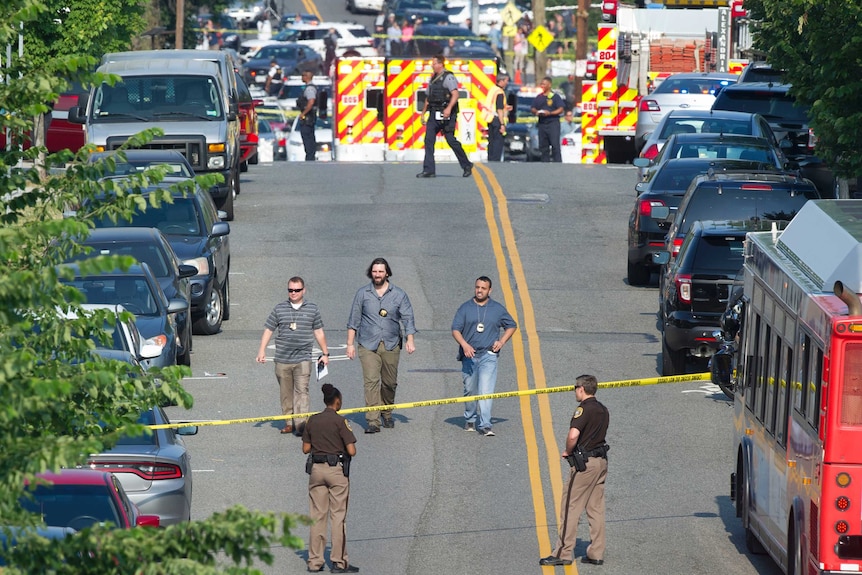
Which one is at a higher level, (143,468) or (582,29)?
(143,468)

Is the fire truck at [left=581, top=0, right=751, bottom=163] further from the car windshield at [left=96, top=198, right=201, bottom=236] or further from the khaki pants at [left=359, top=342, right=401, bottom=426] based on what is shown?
the khaki pants at [left=359, top=342, right=401, bottom=426]

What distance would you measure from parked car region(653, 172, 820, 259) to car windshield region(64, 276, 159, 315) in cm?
649

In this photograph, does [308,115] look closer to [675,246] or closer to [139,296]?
[675,246]

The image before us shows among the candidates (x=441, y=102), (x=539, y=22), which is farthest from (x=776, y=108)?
(x=539, y=22)

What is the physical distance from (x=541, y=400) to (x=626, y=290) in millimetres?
5897

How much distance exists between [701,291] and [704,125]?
398 inches

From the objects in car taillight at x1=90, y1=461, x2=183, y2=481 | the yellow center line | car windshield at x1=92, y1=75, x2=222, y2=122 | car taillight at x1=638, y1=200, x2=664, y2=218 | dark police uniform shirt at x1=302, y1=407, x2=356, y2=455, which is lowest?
the yellow center line

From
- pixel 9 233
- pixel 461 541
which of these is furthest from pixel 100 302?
pixel 9 233

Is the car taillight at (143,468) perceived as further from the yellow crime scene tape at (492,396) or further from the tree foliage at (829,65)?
the tree foliage at (829,65)

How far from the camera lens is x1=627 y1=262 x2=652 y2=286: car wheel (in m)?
23.5

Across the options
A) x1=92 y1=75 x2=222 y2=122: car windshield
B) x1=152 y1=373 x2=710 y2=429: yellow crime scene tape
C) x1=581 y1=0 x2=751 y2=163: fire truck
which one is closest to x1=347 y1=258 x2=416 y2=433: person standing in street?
x1=152 y1=373 x2=710 y2=429: yellow crime scene tape

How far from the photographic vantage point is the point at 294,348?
16688 millimetres

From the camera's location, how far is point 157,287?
17.7 meters

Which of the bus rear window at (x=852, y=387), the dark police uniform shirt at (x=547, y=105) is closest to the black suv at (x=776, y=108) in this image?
the dark police uniform shirt at (x=547, y=105)
